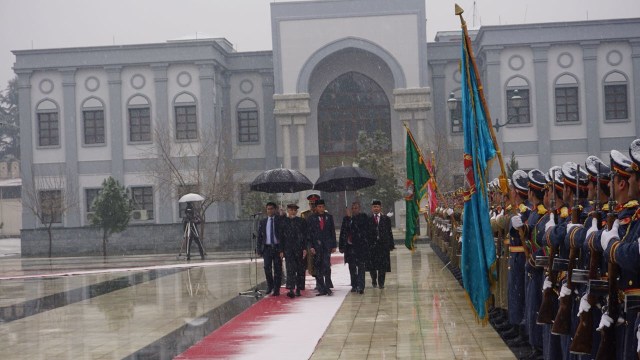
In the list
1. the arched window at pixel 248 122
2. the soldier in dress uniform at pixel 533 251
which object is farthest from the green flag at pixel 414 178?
the arched window at pixel 248 122

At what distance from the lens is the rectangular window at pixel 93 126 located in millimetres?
48781

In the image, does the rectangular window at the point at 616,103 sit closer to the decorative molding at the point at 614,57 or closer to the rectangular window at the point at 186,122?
the decorative molding at the point at 614,57

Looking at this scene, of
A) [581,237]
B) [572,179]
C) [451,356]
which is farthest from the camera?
[451,356]

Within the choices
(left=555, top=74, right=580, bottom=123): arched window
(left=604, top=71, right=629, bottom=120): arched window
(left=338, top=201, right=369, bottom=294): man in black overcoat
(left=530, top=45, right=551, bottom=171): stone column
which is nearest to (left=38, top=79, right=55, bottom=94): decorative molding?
(left=530, top=45, right=551, bottom=171): stone column

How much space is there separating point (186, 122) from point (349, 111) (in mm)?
9423

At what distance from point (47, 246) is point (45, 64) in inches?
392

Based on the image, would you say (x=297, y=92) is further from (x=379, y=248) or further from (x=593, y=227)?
(x=593, y=227)

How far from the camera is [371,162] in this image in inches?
1790

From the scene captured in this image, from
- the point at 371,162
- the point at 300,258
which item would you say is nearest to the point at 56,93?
the point at 371,162

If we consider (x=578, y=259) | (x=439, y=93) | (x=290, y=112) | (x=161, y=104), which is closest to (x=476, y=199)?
(x=578, y=259)

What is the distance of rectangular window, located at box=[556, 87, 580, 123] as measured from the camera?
1889 inches

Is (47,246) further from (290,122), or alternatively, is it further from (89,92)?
(290,122)

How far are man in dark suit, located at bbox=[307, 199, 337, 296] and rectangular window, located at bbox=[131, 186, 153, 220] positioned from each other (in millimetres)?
30421

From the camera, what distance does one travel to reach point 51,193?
47750mm
